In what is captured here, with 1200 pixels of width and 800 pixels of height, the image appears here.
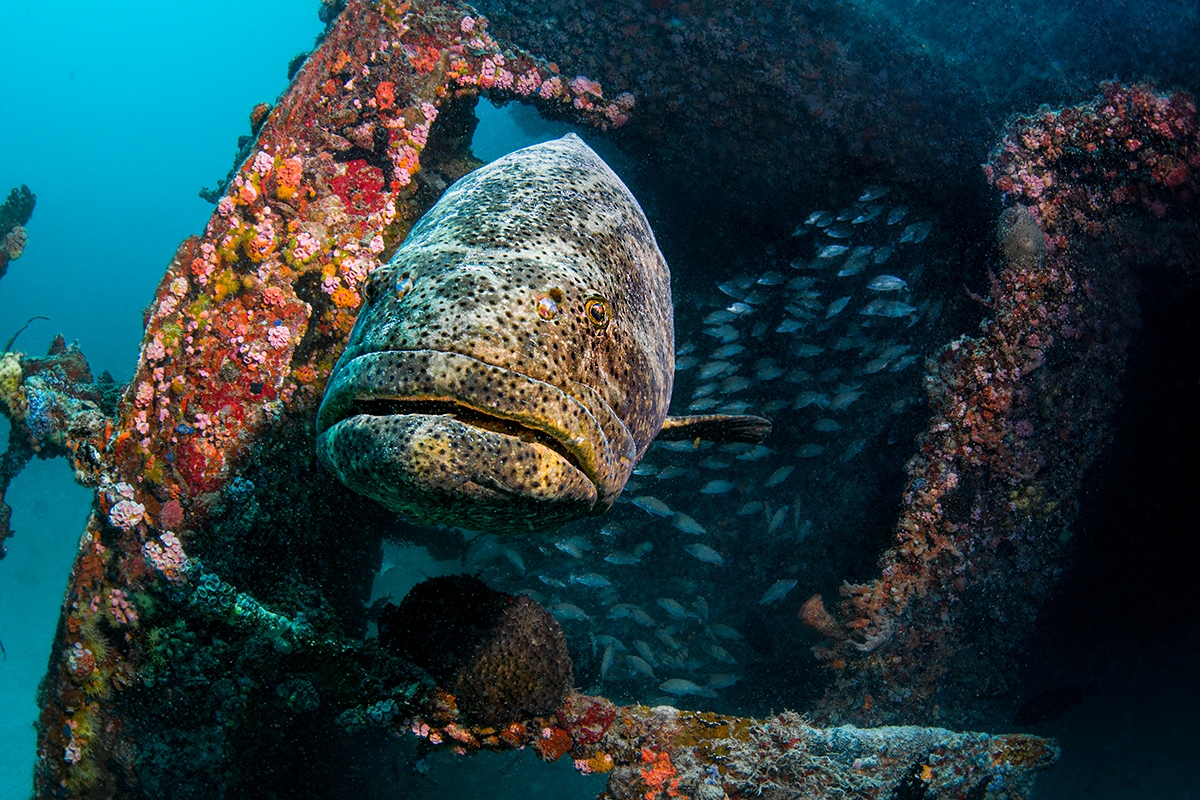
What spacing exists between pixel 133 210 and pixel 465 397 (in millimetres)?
152879

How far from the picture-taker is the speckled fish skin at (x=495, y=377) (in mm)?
1516

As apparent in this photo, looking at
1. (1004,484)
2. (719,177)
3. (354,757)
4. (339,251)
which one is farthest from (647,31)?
(354,757)

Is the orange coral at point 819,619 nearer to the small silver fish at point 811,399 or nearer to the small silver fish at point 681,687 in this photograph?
the small silver fish at point 681,687

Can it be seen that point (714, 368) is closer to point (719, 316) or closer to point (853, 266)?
point (719, 316)

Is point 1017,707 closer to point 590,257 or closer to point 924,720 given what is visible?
point 924,720

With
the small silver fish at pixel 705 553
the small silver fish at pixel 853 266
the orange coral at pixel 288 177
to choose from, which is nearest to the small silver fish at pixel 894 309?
the small silver fish at pixel 853 266

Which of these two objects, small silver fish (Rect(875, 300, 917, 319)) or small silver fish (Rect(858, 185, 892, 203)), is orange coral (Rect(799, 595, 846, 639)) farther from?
small silver fish (Rect(858, 185, 892, 203))

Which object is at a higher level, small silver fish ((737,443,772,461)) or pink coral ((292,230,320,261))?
pink coral ((292,230,320,261))

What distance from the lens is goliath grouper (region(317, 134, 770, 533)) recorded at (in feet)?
4.97

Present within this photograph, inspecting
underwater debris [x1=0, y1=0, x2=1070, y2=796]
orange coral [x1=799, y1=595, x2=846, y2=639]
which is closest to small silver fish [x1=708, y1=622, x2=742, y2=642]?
orange coral [x1=799, y1=595, x2=846, y2=639]

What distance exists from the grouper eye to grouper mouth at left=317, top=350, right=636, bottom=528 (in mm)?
273

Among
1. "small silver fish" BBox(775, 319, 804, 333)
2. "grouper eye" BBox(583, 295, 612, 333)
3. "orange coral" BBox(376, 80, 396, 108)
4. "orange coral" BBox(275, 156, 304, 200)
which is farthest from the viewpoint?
"small silver fish" BBox(775, 319, 804, 333)

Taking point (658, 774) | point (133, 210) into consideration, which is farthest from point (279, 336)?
point (133, 210)

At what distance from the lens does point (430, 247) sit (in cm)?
196
